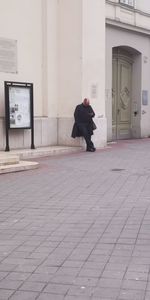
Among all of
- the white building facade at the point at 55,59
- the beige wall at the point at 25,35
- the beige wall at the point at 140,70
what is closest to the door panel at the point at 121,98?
the beige wall at the point at 140,70

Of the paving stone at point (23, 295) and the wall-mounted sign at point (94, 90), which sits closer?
the paving stone at point (23, 295)

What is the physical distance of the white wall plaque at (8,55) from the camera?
12.7 m

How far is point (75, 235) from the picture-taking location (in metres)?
5.62

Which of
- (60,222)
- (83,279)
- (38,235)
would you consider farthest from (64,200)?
(83,279)

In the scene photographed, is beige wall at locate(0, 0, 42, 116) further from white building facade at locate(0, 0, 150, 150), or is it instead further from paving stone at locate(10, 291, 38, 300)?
paving stone at locate(10, 291, 38, 300)

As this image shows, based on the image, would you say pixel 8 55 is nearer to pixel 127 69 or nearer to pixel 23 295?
pixel 127 69

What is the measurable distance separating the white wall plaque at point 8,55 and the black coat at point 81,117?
218 cm

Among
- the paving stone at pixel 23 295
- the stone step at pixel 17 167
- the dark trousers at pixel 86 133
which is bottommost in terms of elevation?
the paving stone at pixel 23 295

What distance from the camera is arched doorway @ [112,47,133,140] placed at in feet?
60.6

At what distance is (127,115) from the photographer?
64.0 ft

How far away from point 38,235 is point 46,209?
1.30 meters

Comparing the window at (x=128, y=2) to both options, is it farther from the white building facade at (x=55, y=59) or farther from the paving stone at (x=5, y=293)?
the paving stone at (x=5, y=293)

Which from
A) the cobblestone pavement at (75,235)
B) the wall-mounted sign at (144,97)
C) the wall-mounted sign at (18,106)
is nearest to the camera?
the cobblestone pavement at (75,235)

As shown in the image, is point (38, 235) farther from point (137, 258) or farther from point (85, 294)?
point (85, 294)
